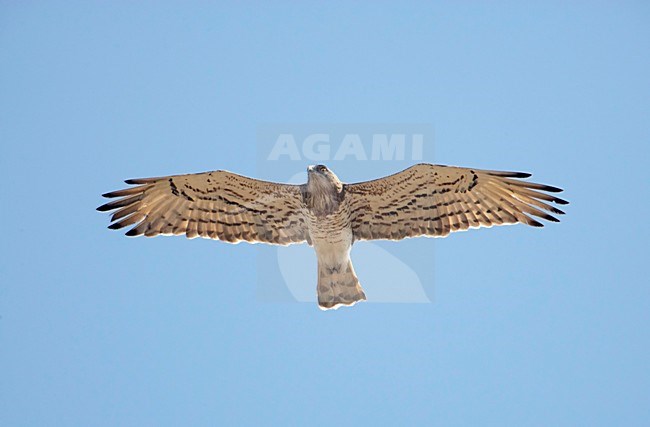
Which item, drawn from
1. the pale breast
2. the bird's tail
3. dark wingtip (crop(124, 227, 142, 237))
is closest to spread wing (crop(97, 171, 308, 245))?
dark wingtip (crop(124, 227, 142, 237))

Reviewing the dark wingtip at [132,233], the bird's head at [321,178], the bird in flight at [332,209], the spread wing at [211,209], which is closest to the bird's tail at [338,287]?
the bird in flight at [332,209]

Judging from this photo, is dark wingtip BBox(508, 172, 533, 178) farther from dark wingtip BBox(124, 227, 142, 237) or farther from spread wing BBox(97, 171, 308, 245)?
dark wingtip BBox(124, 227, 142, 237)

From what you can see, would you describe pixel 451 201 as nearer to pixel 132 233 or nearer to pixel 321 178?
pixel 321 178

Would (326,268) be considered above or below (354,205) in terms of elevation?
below

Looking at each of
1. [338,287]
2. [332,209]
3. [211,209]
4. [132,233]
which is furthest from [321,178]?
[132,233]

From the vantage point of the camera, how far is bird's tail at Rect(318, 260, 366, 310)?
1297 centimetres

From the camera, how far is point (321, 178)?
12547mm

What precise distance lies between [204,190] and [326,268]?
2.05 m

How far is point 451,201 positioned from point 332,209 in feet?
5.67

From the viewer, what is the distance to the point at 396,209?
43.3ft

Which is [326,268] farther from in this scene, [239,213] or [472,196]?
[472,196]

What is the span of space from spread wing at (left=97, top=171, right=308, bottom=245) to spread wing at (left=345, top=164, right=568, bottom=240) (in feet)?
3.14

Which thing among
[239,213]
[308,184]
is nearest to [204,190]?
[239,213]

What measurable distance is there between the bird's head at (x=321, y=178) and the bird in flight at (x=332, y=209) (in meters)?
0.09
